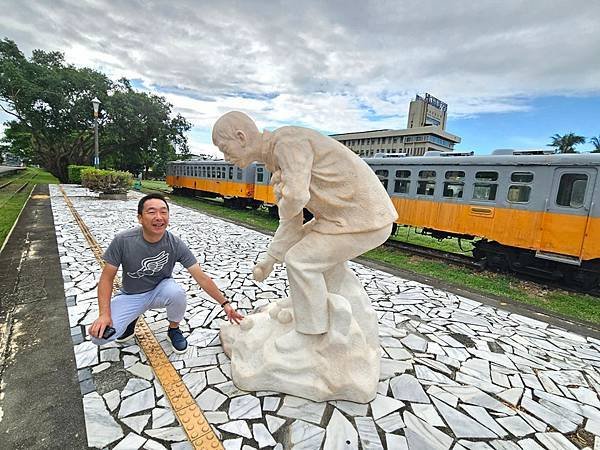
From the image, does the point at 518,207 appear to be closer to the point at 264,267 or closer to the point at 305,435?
the point at 264,267

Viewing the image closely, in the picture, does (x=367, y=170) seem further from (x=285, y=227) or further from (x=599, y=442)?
(x=599, y=442)

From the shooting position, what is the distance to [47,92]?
19531 millimetres

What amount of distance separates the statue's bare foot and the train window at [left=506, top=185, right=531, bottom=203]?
240 inches

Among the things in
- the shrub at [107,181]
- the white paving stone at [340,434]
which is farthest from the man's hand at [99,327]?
the shrub at [107,181]

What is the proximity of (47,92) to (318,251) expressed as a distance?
957 inches

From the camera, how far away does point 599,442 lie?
2.25 metres

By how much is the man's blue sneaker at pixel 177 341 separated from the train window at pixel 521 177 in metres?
6.88

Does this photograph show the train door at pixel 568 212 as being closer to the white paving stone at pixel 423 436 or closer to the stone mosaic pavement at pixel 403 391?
the stone mosaic pavement at pixel 403 391

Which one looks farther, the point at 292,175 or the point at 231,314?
the point at 231,314

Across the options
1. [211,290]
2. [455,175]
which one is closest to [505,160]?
[455,175]

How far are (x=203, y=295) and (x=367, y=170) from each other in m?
3.04

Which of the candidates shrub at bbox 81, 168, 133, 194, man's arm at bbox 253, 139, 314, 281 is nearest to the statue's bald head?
man's arm at bbox 253, 139, 314, 281

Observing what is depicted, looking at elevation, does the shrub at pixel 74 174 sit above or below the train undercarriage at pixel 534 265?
above

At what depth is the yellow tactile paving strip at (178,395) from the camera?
6.86 ft
